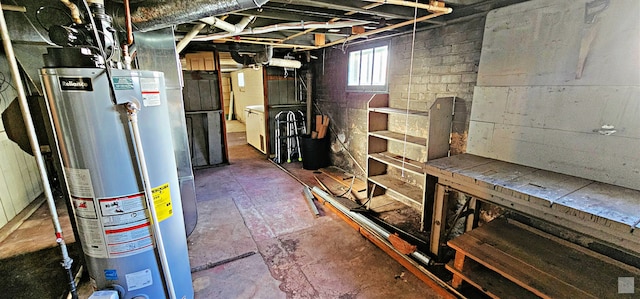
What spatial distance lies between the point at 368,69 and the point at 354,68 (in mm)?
325

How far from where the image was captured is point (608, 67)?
173cm

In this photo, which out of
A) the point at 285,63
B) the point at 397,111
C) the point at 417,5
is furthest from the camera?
the point at 285,63

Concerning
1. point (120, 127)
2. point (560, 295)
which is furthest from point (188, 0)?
point (560, 295)

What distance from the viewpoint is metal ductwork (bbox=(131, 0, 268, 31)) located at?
1463mm

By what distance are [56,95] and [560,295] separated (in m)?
2.64

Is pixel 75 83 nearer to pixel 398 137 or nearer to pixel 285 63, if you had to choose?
pixel 398 137

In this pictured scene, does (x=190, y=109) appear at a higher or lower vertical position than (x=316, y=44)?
lower

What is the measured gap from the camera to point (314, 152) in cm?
494

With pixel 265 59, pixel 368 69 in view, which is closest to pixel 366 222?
pixel 368 69

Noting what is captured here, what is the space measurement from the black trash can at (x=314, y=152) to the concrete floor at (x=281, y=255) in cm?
129

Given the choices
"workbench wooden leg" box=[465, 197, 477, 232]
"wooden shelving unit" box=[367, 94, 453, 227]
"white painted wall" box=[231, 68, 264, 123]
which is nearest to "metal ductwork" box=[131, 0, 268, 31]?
"wooden shelving unit" box=[367, 94, 453, 227]

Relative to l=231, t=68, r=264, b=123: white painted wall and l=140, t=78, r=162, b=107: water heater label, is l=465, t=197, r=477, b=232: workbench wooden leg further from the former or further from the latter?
l=231, t=68, r=264, b=123: white painted wall

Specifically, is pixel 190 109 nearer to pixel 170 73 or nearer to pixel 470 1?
pixel 170 73

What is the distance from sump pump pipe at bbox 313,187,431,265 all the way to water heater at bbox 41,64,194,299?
1.81 m
